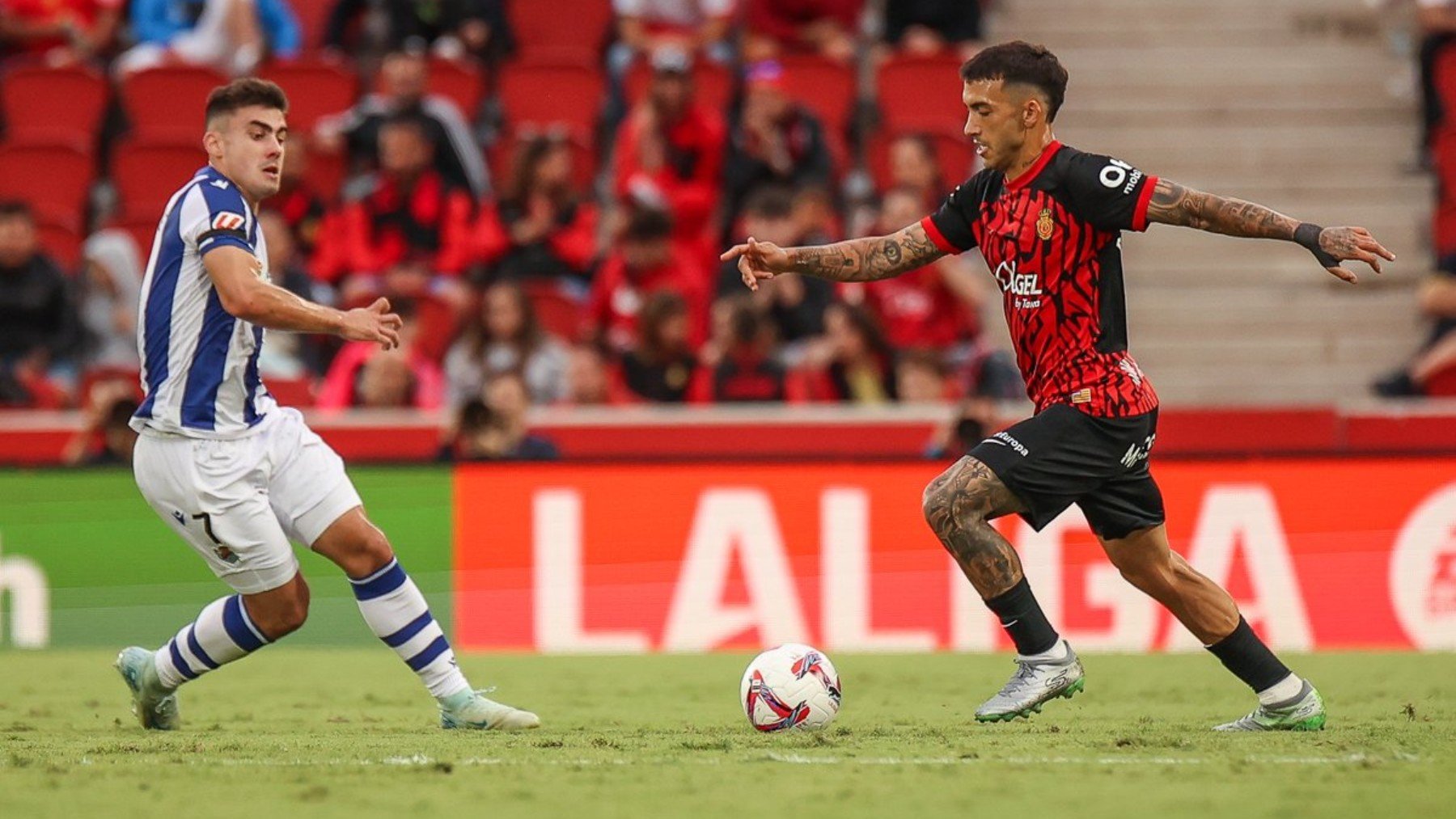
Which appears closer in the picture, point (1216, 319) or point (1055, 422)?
point (1055, 422)

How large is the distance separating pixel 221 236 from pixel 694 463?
4990 mm

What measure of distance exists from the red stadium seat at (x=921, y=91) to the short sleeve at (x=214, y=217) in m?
8.83

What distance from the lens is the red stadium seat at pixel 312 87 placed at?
15.3m

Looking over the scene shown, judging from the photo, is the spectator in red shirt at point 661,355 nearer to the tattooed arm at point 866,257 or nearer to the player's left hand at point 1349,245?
the tattooed arm at point 866,257

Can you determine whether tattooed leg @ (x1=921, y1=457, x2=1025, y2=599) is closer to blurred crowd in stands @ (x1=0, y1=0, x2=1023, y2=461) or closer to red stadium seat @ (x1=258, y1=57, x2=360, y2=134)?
blurred crowd in stands @ (x1=0, y1=0, x2=1023, y2=461)

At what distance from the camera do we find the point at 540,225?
14188 millimetres

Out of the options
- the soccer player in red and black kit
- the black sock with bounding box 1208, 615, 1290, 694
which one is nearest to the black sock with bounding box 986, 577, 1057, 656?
the soccer player in red and black kit

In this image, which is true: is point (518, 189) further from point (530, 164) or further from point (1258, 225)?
point (1258, 225)

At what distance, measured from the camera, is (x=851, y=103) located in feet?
50.7

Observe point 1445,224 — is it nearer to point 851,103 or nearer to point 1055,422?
point 851,103

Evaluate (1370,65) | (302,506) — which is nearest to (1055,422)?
(302,506)

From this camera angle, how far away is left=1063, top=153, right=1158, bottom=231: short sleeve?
6.68 metres

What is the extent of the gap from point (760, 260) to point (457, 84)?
881 centimetres

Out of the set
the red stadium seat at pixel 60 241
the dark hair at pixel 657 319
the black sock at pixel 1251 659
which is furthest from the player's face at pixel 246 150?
the red stadium seat at pixel 60 241
